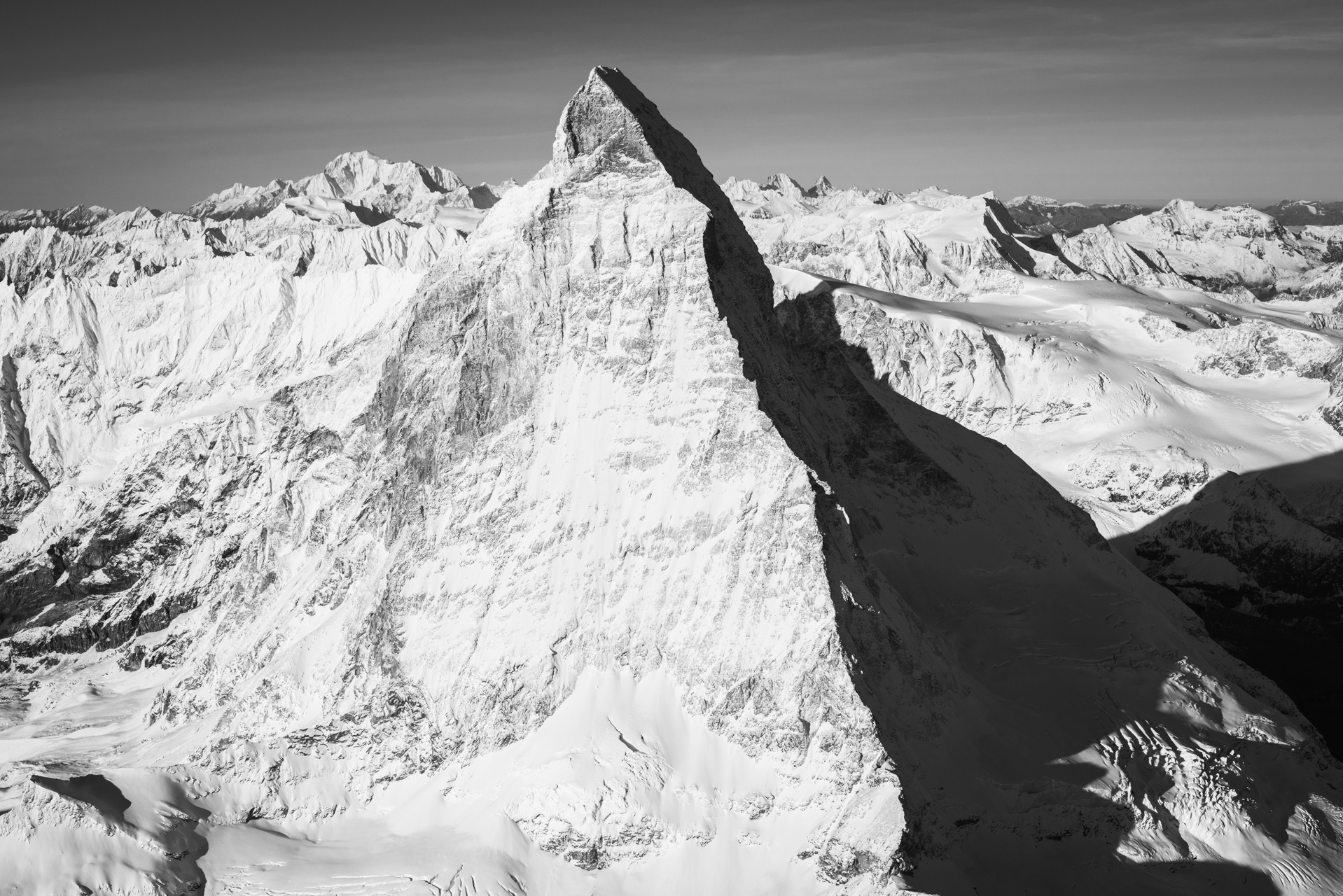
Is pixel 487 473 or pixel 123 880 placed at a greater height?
pixel 487 473

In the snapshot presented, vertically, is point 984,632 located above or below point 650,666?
above

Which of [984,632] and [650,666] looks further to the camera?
[984,632]

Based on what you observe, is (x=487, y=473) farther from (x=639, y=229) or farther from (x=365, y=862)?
(x=365, y=862)

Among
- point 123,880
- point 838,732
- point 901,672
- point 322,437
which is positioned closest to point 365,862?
point 123,880

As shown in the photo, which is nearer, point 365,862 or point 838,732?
point 838,732

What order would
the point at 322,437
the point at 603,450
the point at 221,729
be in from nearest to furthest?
the point at 603,450, the point at 221,729, the point at 322,437

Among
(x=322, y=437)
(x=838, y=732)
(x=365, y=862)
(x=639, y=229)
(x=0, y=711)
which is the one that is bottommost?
(x=0, y=711)

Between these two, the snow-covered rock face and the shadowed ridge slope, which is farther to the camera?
the shadowed ridge slope

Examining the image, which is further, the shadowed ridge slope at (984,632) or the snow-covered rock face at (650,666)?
the shadowed ridge slope at (984,632)
